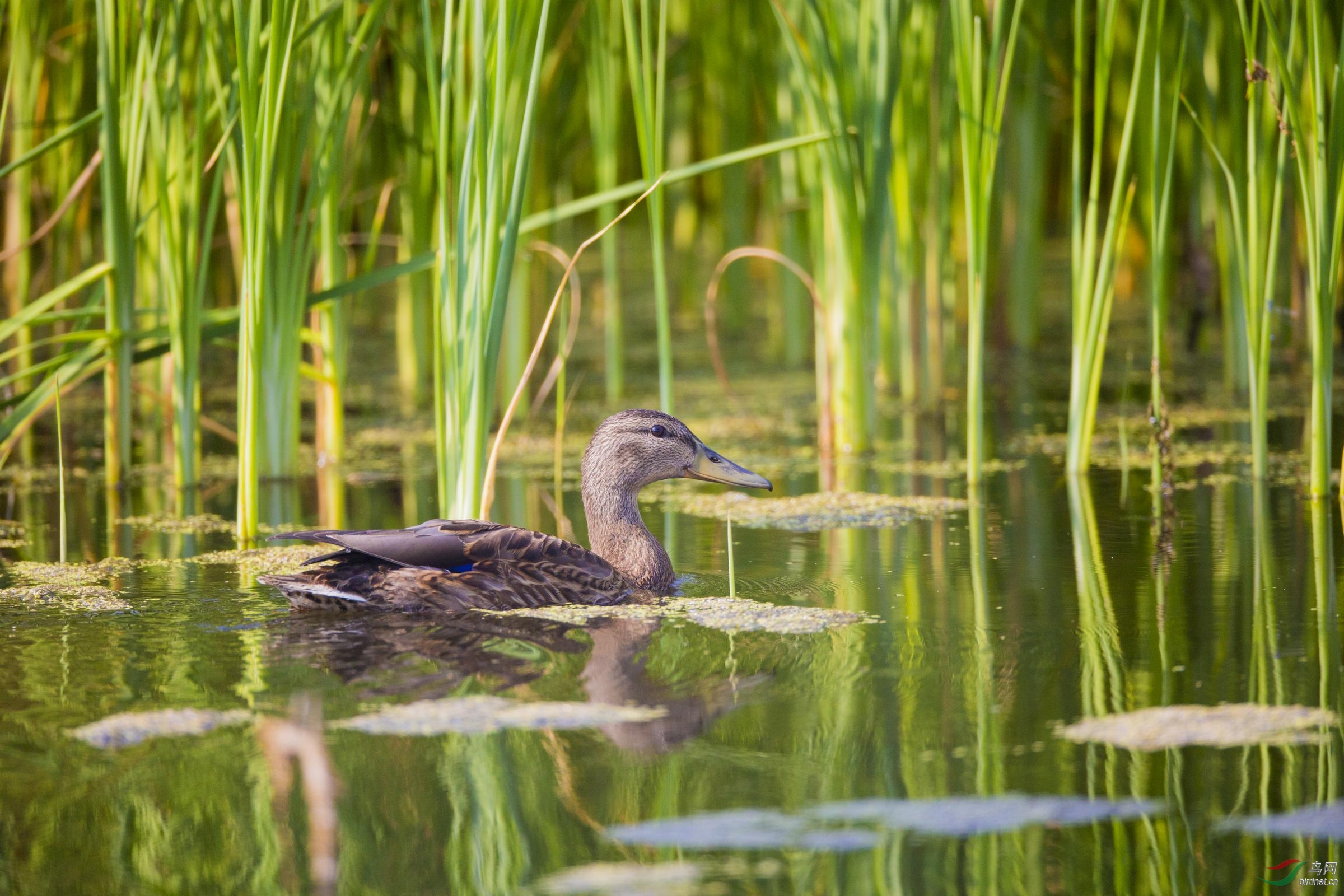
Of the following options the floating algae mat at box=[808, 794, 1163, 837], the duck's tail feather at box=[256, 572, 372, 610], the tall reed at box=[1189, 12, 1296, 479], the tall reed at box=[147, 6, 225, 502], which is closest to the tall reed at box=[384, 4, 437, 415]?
the tall reed at box=[147, 6, 225, 502]

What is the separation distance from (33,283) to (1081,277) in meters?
4.95

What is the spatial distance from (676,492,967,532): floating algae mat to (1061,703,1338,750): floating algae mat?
2123 mm

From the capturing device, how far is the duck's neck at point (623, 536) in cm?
437

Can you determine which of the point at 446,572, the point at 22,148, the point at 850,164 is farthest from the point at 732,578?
the point at 22,148

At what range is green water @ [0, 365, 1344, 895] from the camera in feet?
7.86

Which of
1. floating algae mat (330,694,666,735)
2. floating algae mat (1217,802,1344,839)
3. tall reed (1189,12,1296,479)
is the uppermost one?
tall reed (1189,12,1296,479)

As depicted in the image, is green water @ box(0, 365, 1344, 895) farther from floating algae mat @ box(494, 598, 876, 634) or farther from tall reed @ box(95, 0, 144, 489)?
tall reed @ box(95, 0, 144, 489)

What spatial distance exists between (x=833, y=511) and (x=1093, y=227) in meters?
1.27

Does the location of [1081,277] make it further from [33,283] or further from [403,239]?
[33,283]

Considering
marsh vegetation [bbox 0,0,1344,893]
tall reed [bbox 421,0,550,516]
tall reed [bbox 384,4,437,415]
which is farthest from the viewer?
tall reed [bbox 384,4,437,415]

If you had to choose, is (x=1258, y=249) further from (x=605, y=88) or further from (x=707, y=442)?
(x=605, y=88)

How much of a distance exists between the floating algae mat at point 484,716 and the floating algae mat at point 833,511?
202 cm

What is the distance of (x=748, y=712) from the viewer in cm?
310

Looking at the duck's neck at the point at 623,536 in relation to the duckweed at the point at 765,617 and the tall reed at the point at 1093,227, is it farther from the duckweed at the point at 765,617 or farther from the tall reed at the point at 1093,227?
the tall reed at the point at 1093,227
